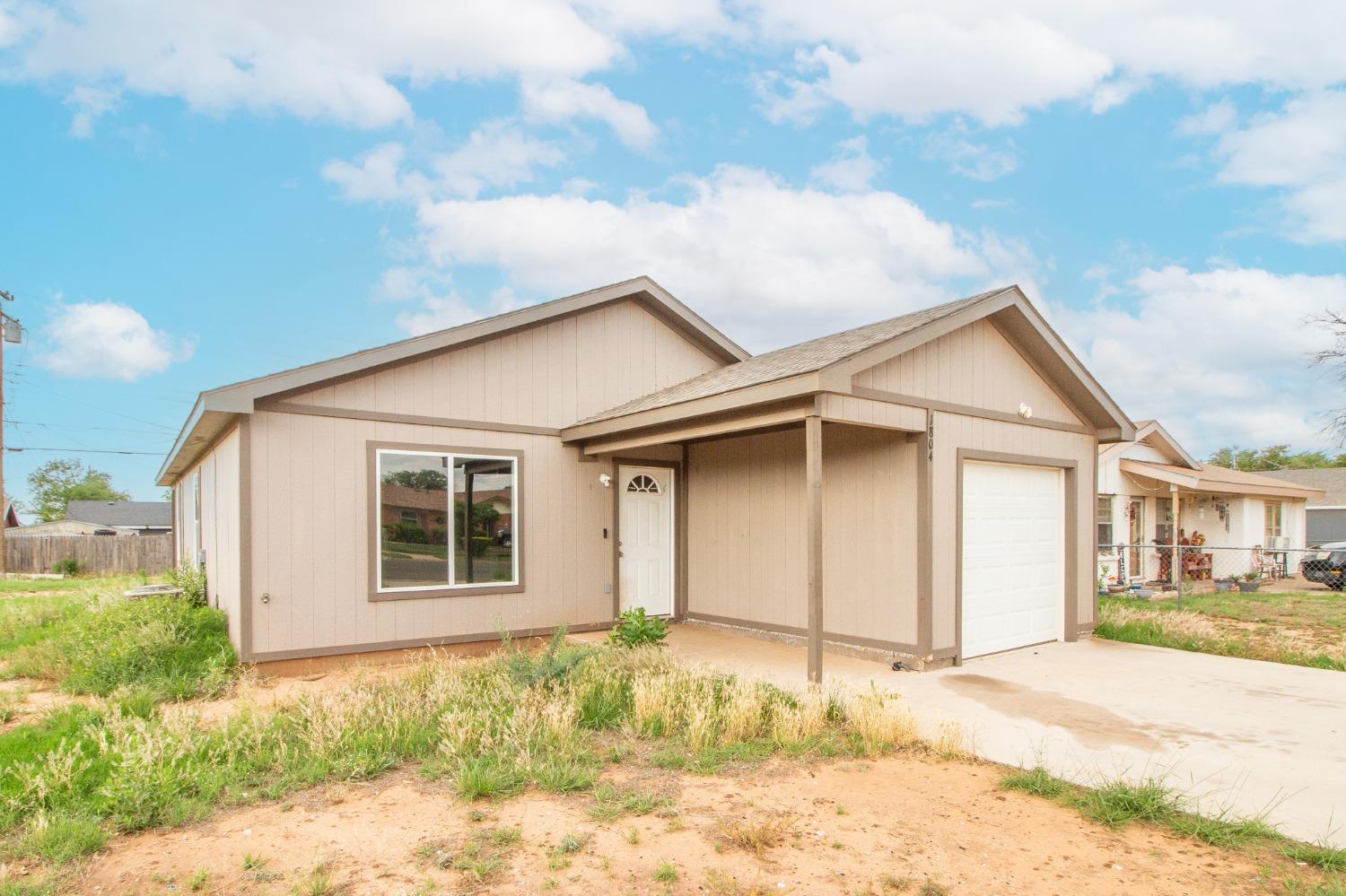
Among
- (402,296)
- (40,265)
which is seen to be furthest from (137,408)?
(402,296)

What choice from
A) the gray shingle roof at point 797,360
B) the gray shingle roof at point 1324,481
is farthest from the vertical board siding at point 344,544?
the gray shingle roof at point 1324,481

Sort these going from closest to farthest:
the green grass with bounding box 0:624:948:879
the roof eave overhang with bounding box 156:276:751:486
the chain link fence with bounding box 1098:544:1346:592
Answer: the green grass with bounding box 0:624:948:879
the roof eave overhang with bounding box 156:276:751:486
the chain link fence with bounding box 1098:544:1346:592

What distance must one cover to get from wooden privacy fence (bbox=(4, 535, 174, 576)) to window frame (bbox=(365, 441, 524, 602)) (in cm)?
2003

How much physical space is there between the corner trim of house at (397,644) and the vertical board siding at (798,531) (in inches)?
78.9

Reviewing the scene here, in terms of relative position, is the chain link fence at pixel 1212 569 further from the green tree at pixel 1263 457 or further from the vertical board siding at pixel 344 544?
the green tree at pixel 1263 457

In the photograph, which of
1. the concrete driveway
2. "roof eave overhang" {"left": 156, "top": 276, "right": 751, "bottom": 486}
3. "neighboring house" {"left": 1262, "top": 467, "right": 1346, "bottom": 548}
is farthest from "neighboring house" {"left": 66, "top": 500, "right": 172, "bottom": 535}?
"neighboring house" {"left": 1262, "top": 467, "right": 1346, "bottom": 548}

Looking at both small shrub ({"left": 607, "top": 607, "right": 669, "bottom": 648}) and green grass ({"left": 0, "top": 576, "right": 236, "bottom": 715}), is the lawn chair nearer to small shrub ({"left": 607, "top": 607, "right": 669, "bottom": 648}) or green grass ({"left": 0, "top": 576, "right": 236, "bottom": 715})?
small shrub ({"left": 607, "top": 607, "right": 669, "bottom": 648})

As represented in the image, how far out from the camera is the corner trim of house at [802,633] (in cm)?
802

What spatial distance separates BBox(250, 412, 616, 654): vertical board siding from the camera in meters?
7.77

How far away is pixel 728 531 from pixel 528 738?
18.3 feet

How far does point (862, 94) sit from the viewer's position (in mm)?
12453

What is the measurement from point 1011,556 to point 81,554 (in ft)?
89.6

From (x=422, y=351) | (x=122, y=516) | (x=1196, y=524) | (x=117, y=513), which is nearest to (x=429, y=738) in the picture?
(x=422, y=351)

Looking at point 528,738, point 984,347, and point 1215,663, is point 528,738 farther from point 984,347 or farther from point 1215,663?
point 1215,663
